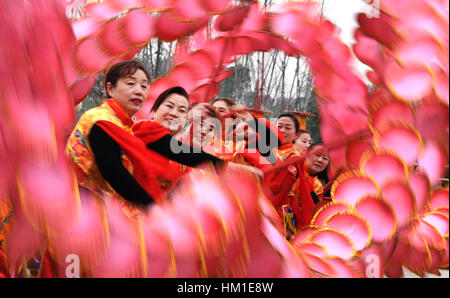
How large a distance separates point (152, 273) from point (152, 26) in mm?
1640

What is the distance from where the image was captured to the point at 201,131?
206cm

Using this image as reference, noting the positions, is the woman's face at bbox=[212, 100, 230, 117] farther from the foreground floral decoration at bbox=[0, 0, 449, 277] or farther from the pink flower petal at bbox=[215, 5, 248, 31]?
the foreground floral decoration at bbox=[0, 0, 449, 277]

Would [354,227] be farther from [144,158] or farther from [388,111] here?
[144,158]

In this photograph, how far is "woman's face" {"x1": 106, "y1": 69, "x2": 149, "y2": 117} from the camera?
62.4 inches

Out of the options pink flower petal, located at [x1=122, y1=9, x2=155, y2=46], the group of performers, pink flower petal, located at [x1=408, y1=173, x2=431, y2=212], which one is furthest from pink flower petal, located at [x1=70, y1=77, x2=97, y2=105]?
pink flower petal, located at [x1=408, y1=173, x2=431, y2=212]

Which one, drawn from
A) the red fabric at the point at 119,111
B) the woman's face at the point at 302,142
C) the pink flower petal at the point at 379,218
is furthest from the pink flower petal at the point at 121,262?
the woman's face at the point at 302,142

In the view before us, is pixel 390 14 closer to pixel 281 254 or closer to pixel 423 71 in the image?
pixel 423 71

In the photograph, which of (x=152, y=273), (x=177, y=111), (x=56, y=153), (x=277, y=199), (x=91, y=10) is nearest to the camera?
(x=56, y=153)

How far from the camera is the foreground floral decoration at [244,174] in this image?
1.11 m

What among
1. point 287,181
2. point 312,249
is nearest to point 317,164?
point 287,181

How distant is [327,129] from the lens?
245 centimetres

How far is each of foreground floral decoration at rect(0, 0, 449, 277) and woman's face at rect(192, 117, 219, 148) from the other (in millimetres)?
608

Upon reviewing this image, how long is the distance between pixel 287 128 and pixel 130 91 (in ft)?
4.82

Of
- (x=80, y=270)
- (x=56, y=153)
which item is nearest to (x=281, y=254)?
(x=80, y=270)
